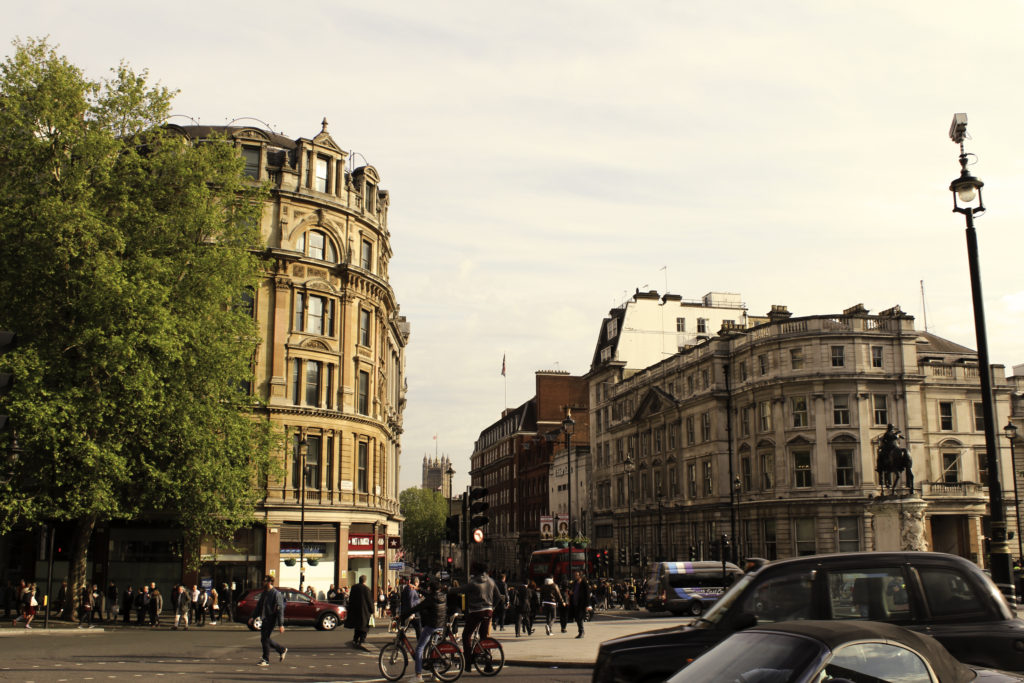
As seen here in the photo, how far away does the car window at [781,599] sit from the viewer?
30.3ft

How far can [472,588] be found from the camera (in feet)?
52.7

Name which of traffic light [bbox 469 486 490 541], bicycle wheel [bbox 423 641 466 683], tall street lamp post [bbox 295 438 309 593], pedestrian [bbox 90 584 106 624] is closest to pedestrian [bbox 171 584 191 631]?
pedestrian [bbox 90 584 106 624]

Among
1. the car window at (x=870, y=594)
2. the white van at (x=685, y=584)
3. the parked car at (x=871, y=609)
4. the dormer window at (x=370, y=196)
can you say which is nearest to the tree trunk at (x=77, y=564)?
the dormer window at (x=370, y=196)

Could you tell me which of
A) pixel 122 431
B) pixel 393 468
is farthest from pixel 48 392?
pixel 393 468

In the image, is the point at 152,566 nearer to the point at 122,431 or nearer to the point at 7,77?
the point at 122,431

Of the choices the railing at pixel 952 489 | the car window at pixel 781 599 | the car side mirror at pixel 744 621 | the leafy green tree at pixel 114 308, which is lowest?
the car side mirror at pixel 744 621

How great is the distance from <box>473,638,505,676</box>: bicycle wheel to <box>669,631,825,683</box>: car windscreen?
10146 millimetres

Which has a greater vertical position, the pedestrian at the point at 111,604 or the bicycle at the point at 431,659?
the bicycle at the point at 431,659

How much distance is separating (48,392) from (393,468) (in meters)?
37.3

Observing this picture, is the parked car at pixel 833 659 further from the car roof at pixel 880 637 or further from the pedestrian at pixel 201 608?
the pedestrian at pixel 201 608

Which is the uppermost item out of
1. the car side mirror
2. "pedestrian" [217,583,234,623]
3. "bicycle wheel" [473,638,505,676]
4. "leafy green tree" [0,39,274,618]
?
"leafy green tree" [0,39,274,618]

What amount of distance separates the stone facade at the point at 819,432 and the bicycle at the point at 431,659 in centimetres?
4123

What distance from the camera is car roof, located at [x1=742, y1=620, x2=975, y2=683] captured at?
5.97 meters

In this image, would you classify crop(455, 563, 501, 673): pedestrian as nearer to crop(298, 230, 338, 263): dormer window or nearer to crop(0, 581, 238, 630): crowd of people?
crop(0, 581, 238, 630): crowd of people
